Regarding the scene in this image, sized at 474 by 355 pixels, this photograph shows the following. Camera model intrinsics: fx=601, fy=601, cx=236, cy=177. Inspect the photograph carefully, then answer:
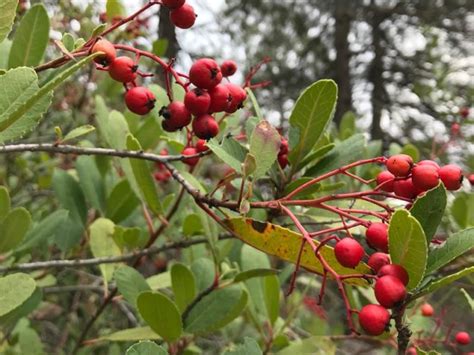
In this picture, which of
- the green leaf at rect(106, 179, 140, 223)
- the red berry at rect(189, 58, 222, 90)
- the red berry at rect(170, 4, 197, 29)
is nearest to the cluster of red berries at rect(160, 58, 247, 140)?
the red berry at rect(189, 58, 222, 90)

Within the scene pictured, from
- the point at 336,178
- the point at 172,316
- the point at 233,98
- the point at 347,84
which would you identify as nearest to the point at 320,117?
the point at 233,98

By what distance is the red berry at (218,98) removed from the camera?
965 mm

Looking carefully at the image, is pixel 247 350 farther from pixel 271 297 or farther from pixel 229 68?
pixel 271 297

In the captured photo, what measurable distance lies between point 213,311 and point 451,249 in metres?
0.69

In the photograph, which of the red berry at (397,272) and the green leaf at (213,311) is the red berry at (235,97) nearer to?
the red berry at (397,272)

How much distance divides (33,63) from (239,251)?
88 cm

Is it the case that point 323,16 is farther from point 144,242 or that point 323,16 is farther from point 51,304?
point 144,242

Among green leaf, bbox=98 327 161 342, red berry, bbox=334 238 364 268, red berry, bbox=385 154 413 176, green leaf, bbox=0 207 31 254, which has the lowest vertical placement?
green leaf, bbox=98 327 161 342

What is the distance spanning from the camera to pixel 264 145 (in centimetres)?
92

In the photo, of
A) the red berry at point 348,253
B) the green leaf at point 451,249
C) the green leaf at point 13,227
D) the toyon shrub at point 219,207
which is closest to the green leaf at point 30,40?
the toyon shrub at point 219,207

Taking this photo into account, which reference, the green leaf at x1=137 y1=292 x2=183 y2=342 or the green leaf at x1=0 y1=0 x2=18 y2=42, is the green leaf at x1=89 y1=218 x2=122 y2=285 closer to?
the green leaf at x1=137 y1=292 x2=183 y2=342

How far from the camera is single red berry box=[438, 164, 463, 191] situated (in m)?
0.89

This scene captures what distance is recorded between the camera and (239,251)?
5.92 feet

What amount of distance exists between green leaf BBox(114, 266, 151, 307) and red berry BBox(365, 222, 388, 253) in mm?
654
